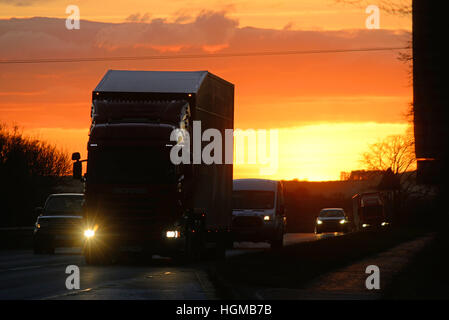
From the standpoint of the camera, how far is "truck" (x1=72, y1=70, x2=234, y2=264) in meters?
22.8

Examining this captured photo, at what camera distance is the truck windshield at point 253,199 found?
123ft

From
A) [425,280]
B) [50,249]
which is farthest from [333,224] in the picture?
[425,280]

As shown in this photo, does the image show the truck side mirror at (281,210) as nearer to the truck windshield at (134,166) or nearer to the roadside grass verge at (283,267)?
the roadside grass verge at (283,267)

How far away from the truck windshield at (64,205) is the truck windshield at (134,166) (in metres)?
9.89

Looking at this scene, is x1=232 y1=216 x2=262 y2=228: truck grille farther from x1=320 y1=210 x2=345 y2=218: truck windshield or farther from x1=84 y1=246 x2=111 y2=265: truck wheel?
x1=320 y1=210 x2=345 y2=218: truck windshield

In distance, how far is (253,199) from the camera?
37719 millimetres

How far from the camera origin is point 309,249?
29.6m

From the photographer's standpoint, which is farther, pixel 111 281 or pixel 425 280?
pixel 111 281

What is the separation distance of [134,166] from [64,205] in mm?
10945

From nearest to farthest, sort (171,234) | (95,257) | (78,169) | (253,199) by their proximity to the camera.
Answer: (171,234) → (78,169) → (95,257) → (253,199)

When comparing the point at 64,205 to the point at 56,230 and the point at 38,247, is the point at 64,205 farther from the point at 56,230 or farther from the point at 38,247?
the point at 38,247

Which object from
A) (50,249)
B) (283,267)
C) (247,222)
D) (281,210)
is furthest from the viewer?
(281,210)

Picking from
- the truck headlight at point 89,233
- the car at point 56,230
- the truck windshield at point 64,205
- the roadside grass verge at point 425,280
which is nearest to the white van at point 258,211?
the truck windshield at point 64,205

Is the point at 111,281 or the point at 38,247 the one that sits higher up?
the point at 111,281
